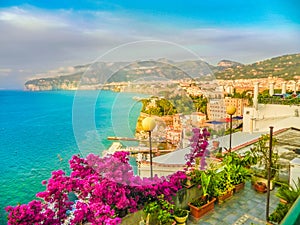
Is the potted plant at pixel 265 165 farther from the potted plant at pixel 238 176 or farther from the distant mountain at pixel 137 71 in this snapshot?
the distant mountain at pixel 137 71

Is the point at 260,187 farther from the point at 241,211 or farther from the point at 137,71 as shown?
the point at 137,71

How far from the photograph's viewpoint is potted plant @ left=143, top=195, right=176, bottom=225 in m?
2.28

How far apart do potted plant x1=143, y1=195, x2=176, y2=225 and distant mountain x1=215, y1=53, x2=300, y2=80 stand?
17762 millimetres

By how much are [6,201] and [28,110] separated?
38.9 metres

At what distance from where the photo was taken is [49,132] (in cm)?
3206

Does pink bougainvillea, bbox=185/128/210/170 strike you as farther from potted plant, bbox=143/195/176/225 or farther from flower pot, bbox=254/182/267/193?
flower pot, bbox=254/182/267/193

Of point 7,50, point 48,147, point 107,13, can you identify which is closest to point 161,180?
point 107,13

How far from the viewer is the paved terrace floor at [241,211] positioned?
2541mm

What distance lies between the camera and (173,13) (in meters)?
8.07

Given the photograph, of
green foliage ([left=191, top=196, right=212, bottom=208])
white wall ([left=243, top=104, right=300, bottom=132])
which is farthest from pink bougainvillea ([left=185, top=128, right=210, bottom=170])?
white wall ([left=243, top=104, right=300, bottom=132])

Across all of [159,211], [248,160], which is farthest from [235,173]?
[159,211]

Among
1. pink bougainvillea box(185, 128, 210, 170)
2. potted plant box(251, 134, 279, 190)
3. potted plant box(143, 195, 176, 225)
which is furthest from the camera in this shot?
potted plant box(251, 134, 279, 190)

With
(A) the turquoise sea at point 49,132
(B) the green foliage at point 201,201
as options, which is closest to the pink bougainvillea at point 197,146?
(B) the green foliage at point 201,201

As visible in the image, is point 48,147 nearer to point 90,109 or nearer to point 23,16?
point 23,16
